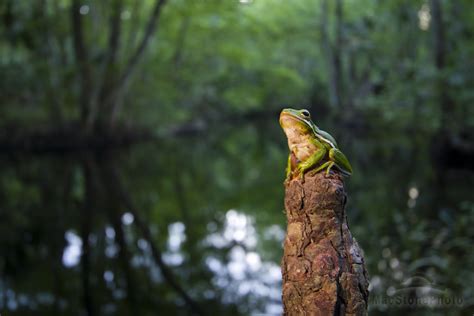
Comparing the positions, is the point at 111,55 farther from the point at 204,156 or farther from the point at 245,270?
the point at 245,270

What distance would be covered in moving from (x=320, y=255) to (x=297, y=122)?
1.87 feet

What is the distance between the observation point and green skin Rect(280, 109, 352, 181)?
2422 millimetres

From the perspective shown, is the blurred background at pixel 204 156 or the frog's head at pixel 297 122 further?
the blurred background at pixel 204 156

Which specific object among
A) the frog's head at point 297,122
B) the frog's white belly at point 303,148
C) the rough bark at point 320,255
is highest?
the frog's head at point 297,122

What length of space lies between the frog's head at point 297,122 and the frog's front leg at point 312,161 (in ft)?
0.33

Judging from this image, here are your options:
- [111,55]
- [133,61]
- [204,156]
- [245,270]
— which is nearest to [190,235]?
[245,270]

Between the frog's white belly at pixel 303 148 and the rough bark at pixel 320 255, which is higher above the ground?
the frog's white belly at pixel 303 148

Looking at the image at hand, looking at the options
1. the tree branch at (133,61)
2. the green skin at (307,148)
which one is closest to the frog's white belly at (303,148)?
the green skin at (307,148)

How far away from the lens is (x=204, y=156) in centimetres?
2384

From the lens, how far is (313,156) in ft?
7.97

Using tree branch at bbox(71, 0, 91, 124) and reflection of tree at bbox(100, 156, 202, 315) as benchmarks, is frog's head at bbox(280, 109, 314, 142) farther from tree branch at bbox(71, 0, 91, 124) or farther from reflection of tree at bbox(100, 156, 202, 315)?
tree branch at bbox(71, 0, 91, 124)

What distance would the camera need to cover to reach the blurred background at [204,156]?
7.22 meters

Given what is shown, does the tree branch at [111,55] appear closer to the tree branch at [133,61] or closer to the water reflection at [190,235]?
the tree branch at [133,61]

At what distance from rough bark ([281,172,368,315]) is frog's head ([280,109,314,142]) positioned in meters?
0.20
